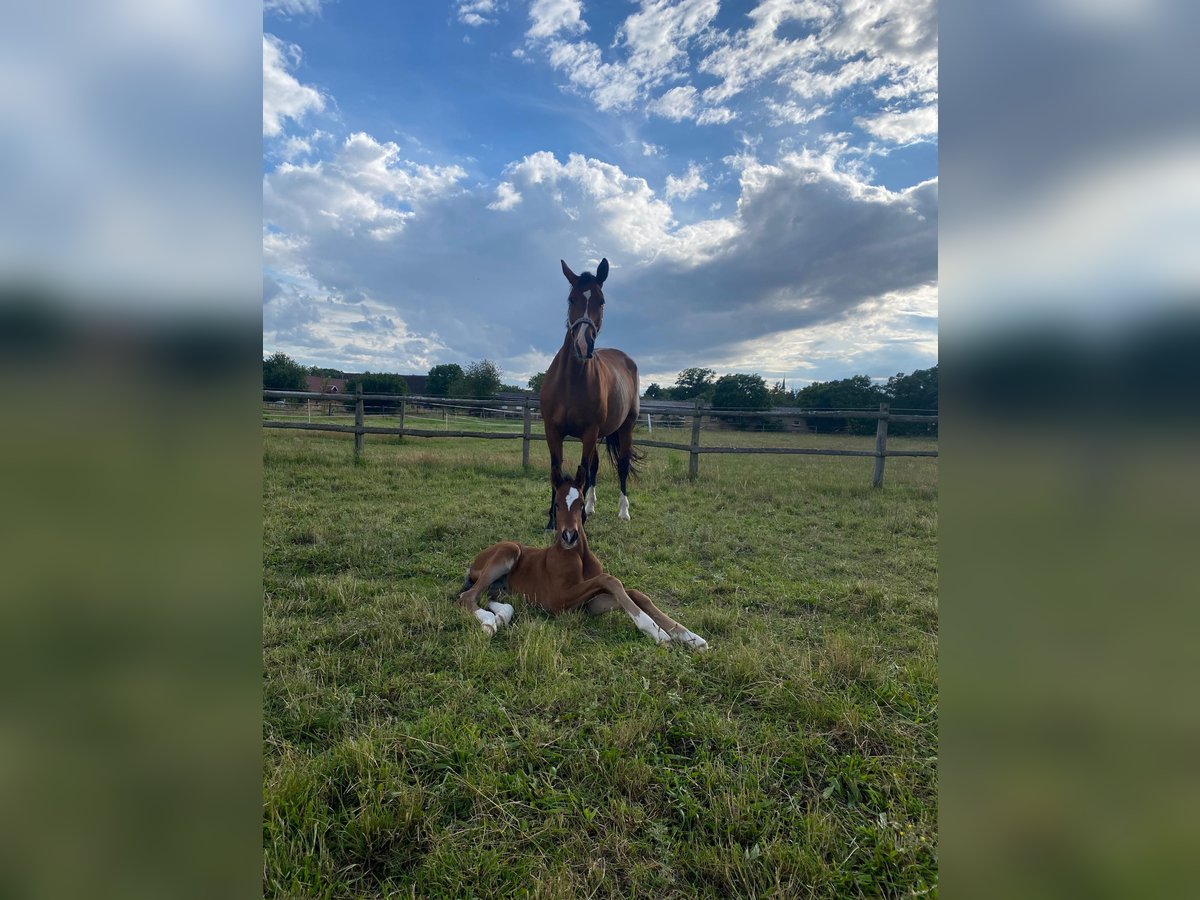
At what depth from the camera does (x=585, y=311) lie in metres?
5.41

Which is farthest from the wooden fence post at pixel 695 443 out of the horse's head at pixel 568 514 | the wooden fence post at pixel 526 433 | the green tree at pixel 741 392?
the green tree at pixel 741 392

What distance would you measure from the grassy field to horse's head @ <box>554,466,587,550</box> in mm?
470

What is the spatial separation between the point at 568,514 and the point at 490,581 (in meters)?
0.69

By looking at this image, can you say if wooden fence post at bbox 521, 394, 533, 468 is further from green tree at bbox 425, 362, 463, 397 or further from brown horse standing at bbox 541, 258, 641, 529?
green tree at bbox 425, 362, 463, 397

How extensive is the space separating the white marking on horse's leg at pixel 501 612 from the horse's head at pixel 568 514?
1.71 feet

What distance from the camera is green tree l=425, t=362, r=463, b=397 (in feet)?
141

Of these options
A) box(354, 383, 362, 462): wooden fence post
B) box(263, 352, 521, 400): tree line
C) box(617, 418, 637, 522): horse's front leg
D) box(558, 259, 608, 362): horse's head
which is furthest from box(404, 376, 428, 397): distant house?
box(558, 259, 608, 362): horse's head

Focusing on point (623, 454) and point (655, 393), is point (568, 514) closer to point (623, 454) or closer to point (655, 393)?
point (623, 454)

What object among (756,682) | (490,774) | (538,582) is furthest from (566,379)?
(490,774)

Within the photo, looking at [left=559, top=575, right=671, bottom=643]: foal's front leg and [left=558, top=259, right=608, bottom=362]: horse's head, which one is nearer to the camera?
[left=559, top=575, right=671, bottom=643]: foal's front leg

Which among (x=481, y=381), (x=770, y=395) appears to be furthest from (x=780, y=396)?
(x=481, y=381)

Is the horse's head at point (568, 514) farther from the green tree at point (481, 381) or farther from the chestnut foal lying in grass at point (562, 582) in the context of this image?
the green tree at point (481, 381)
